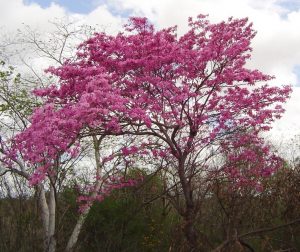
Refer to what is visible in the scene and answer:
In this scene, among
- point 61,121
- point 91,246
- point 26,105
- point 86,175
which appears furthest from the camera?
point 86,175

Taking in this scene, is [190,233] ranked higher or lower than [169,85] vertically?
lower

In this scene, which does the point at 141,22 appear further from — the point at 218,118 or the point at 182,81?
the point at 218,118

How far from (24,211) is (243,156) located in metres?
5.16

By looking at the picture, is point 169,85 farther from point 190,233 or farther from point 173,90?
point 190,233

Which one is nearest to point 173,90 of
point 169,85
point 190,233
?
point 169,85

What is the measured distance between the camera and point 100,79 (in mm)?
8273

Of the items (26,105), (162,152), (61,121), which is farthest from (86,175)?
(61,121)

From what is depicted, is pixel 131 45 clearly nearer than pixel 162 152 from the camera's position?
Yes

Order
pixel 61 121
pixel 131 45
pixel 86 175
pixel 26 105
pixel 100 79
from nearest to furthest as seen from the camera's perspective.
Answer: pixel 61 121 < pixel 100 79 < pixel 131 45 < pixel 26 105 < pixel 86 175

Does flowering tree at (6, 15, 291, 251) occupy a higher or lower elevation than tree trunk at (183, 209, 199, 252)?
higher

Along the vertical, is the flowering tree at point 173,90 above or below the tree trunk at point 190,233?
above

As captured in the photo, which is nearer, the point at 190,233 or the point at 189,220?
the point at 189,220

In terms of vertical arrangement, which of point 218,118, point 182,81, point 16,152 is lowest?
point 16,152

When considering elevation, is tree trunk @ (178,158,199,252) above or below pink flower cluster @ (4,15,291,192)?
below
